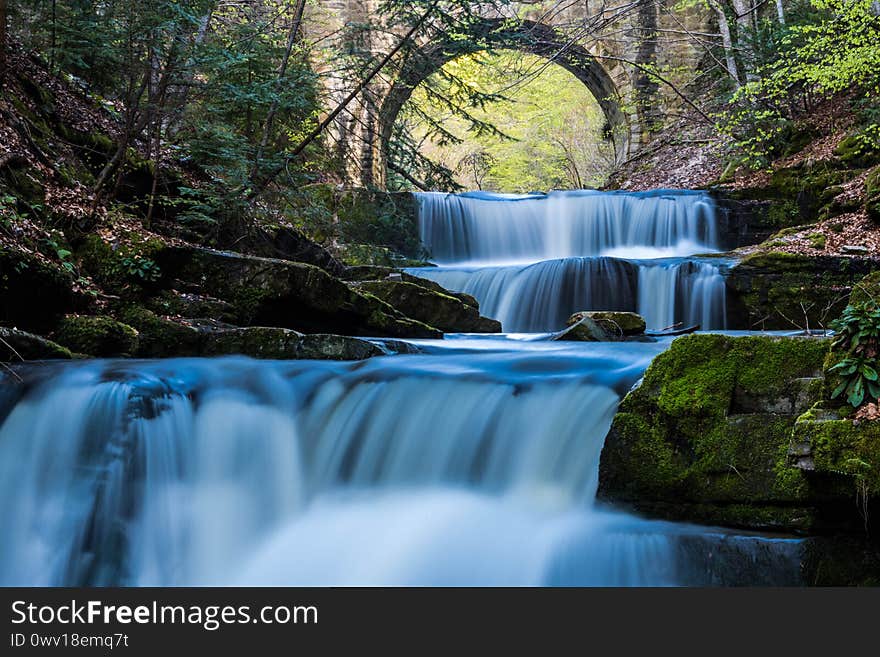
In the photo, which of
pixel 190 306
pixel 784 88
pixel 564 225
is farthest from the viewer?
pixel 564 225

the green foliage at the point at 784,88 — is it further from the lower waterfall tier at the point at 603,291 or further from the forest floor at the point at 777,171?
the lower waterfall tier at the point at 603,291

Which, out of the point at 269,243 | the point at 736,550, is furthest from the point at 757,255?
the point at 736,550

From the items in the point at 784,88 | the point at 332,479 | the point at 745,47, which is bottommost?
the point at 332,479

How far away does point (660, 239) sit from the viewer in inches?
536

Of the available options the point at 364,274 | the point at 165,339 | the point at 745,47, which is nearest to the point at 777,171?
the point at 745,47

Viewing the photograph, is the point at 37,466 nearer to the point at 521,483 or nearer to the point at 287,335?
the point at 287,335

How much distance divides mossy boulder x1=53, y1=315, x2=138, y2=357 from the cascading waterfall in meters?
5.94

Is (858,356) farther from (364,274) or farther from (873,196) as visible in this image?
(873,196)

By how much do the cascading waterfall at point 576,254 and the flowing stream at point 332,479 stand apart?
4386mm

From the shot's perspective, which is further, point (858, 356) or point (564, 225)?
point (564, 225)

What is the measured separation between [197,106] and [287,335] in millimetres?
5240

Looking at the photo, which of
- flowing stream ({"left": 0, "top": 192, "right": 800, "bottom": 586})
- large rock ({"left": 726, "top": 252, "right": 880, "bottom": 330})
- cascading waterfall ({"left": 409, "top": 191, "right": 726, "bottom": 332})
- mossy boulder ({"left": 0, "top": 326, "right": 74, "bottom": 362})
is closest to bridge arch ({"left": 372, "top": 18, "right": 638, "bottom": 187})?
cascading waterfall ({"left": 409, "top": 191, "right": 726, "bottom": 332})

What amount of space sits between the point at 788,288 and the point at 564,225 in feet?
20.9

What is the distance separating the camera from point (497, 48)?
11836 mm
